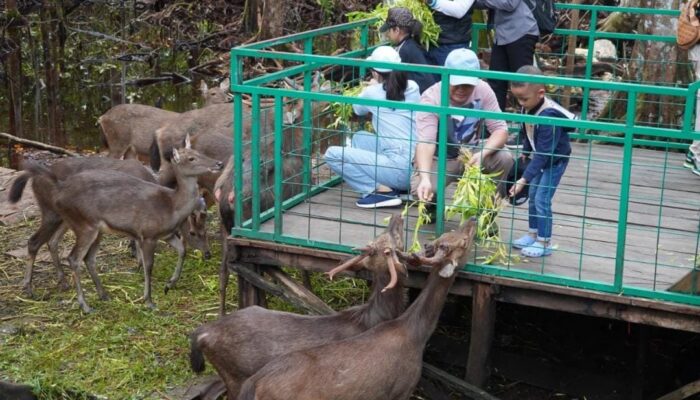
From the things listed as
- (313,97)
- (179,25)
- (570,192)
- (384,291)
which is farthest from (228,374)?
(179,25)

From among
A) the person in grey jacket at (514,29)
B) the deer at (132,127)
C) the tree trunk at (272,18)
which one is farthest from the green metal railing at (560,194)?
the tree trunk at (272,18)

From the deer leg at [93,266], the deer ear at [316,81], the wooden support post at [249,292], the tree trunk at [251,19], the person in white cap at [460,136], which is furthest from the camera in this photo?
the tree trunk at [251,19]

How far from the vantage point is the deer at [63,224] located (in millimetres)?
9148

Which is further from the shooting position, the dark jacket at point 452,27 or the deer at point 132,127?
the deer at point 132,127

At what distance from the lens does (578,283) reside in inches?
273

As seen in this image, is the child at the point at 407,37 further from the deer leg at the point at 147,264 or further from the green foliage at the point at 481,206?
the deer leg at the point at 147,264

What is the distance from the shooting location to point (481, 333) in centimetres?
728

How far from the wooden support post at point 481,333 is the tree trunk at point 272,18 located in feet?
29.3

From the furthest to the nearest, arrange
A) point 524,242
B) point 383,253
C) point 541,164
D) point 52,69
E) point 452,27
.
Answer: point 52,69 < point 452,27 < point 524,242 < point 541,164 < point 383,253

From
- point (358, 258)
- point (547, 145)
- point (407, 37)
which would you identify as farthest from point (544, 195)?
point (407, 37)

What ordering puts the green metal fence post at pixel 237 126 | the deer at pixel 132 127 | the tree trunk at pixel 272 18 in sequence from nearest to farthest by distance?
the green metal fence post at pixel 237 126 < the deer at pixel 132 127 < the tree trunk at pixel 272 18

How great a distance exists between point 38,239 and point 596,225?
4.35 meters

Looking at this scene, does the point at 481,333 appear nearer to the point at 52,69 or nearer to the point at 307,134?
the point at 307,134

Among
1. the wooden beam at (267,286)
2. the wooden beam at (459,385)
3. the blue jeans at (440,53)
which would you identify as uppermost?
the blue jeans at (440,53)
